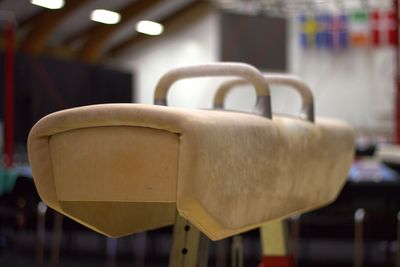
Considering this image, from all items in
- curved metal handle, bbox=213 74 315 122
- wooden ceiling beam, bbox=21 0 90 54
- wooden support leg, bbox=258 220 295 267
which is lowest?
wooden support leg, bbox=258 220 295 267

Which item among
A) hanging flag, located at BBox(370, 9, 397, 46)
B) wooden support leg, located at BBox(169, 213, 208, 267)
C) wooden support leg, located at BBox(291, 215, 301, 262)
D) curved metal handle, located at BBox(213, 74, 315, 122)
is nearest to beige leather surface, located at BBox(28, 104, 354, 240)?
wooden support leg, located at BBox(169, 213, 208, 267)

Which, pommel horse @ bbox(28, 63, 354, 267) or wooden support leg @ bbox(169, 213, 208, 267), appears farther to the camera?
wooden support leg @ bbox(169, 213, 208, 267)

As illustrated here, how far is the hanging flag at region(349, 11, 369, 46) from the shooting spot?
375 inches

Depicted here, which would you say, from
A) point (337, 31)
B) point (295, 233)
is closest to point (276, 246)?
point (295, 233)

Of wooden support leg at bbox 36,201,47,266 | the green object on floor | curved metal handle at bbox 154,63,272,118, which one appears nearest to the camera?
curved metal handle at bbox 154,63,272,118

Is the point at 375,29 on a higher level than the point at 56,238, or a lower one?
higher

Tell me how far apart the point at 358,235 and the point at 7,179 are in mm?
2306

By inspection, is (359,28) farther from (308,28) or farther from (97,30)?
(97,30)

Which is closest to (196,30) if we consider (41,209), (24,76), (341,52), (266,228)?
(341,52)

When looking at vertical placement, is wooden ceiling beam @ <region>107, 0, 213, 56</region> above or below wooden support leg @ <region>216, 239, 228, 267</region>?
above

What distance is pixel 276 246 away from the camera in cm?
141

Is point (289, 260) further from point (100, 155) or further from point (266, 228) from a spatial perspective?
point (100, 155)

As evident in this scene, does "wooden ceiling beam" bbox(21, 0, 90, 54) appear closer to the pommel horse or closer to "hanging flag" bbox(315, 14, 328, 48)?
"hanging flag" bbox(315, 14, 328, 48)

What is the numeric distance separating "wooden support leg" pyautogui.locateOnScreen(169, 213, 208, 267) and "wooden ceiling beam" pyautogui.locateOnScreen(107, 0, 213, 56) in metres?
9.25
